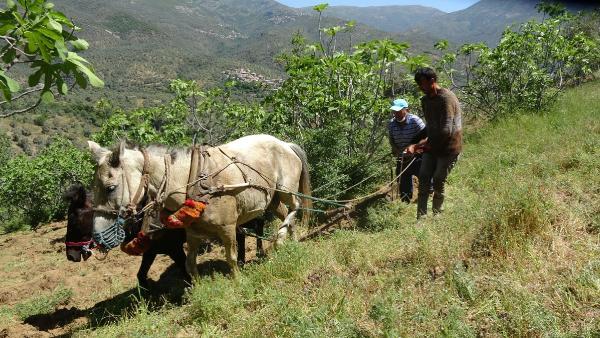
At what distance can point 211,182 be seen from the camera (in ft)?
13.4

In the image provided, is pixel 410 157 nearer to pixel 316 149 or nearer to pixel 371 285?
pixel 316 149

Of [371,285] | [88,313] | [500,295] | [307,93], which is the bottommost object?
[88,313]

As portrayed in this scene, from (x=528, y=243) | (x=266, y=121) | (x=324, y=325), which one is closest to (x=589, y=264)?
(x=528, y=243)

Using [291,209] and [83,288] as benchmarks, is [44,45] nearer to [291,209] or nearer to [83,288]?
[291,209]

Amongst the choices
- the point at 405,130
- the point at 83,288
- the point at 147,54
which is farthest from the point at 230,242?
the point at 147,54

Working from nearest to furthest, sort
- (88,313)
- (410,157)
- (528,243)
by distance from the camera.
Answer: (528,243)
(88,313)
(410,157)

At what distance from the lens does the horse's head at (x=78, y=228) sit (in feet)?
14.2

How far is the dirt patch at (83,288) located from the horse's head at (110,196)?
23.4 inches

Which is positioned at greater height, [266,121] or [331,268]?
[266,121]

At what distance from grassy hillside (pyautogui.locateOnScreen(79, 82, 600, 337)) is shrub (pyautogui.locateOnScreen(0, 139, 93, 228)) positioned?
11.5 meters

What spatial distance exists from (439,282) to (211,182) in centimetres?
222

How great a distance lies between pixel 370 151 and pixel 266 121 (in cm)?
201

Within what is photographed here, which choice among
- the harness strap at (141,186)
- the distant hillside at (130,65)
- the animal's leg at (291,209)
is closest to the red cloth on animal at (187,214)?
the harness strap at (141,186)

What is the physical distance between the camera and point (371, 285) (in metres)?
3.29
